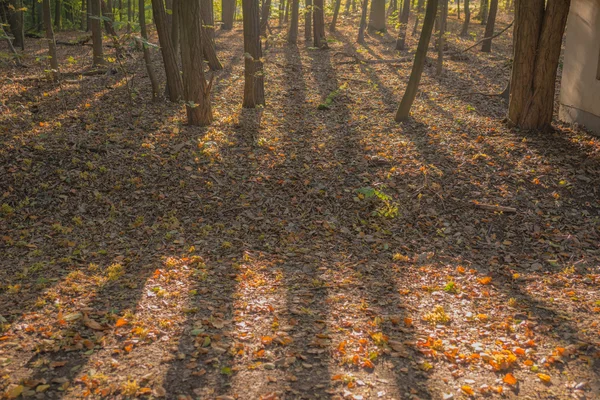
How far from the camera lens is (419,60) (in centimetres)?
1001

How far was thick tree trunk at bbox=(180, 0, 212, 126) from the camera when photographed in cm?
938

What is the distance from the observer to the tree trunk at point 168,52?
1034 cm

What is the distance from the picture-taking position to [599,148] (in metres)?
8.45

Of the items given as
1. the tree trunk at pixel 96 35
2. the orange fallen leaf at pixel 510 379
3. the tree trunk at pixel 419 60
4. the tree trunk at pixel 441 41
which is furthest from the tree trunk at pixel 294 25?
the orange fallen leaf at pixel 510 379

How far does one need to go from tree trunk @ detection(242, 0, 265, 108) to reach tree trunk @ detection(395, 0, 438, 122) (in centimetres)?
361

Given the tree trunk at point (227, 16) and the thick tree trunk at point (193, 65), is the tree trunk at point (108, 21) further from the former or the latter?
the tree trunk at point (227, 16)

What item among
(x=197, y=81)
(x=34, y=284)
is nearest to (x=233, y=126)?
(x=197, y=81)

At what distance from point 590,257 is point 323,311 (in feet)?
12.6

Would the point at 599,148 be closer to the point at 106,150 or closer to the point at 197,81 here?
the point at 197,81

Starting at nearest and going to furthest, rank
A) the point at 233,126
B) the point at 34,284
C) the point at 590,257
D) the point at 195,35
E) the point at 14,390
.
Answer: the point at 14,390, the point at 34,284, the point at 590,257, the point at 195,35, the point at 233,126

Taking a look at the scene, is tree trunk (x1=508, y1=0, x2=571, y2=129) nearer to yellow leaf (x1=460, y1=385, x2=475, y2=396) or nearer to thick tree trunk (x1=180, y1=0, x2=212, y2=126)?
thick tree trunk (x1=180, y1=0, x2=212, y2=126)

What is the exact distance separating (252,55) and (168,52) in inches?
79.1

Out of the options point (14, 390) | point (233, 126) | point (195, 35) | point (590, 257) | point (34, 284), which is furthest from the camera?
point (233, 126)

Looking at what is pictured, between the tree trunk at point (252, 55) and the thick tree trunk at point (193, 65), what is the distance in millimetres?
1338
